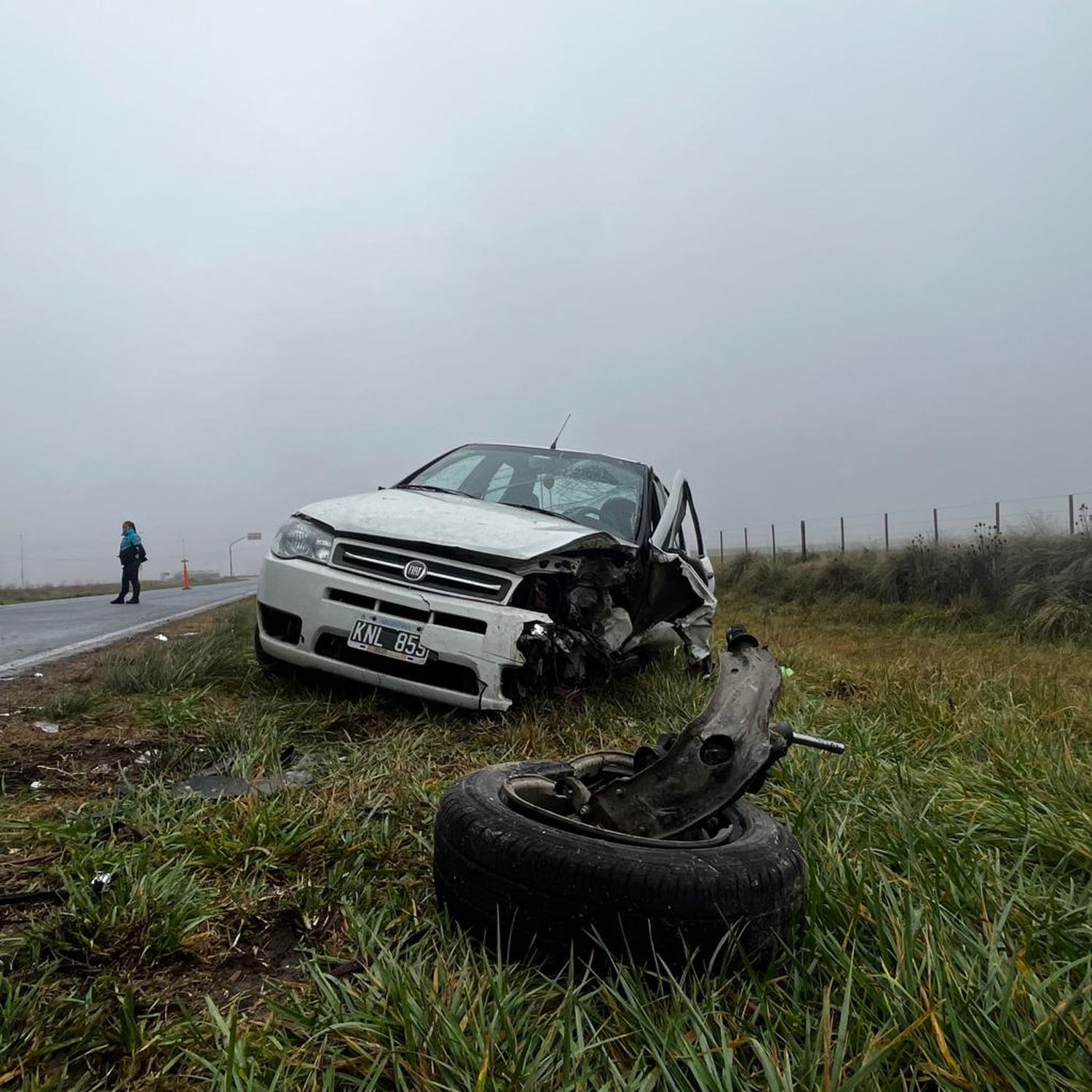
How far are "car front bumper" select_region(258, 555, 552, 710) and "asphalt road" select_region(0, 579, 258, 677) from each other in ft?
8.86

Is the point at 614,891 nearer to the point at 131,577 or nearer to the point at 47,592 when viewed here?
the point at 131,577

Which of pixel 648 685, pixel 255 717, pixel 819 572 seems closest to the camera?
pixel 255 717

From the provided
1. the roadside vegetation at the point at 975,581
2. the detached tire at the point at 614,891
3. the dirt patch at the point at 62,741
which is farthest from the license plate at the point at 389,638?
the roadside vegetation at the point at 975,581

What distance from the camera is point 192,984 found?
4.66 ft

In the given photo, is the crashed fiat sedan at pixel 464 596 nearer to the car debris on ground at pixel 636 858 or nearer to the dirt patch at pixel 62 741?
the dirt patch at pixel 62 741

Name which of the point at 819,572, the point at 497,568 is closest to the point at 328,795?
the point at 497,568

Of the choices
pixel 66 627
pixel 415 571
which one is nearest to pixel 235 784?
pixel 415 571

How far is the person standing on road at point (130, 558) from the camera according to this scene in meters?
15.4

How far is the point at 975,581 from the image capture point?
11734mm

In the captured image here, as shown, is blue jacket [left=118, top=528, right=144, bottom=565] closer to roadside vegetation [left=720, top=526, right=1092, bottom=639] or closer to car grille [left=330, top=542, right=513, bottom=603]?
roadside vegetation [left=720, top=526, right=1092, bottom=639]

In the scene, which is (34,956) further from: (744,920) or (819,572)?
(819,572)

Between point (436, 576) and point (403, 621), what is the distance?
0.84 feet

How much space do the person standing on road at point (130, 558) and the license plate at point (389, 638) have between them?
1377 centimetres

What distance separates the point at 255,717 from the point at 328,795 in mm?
1100
